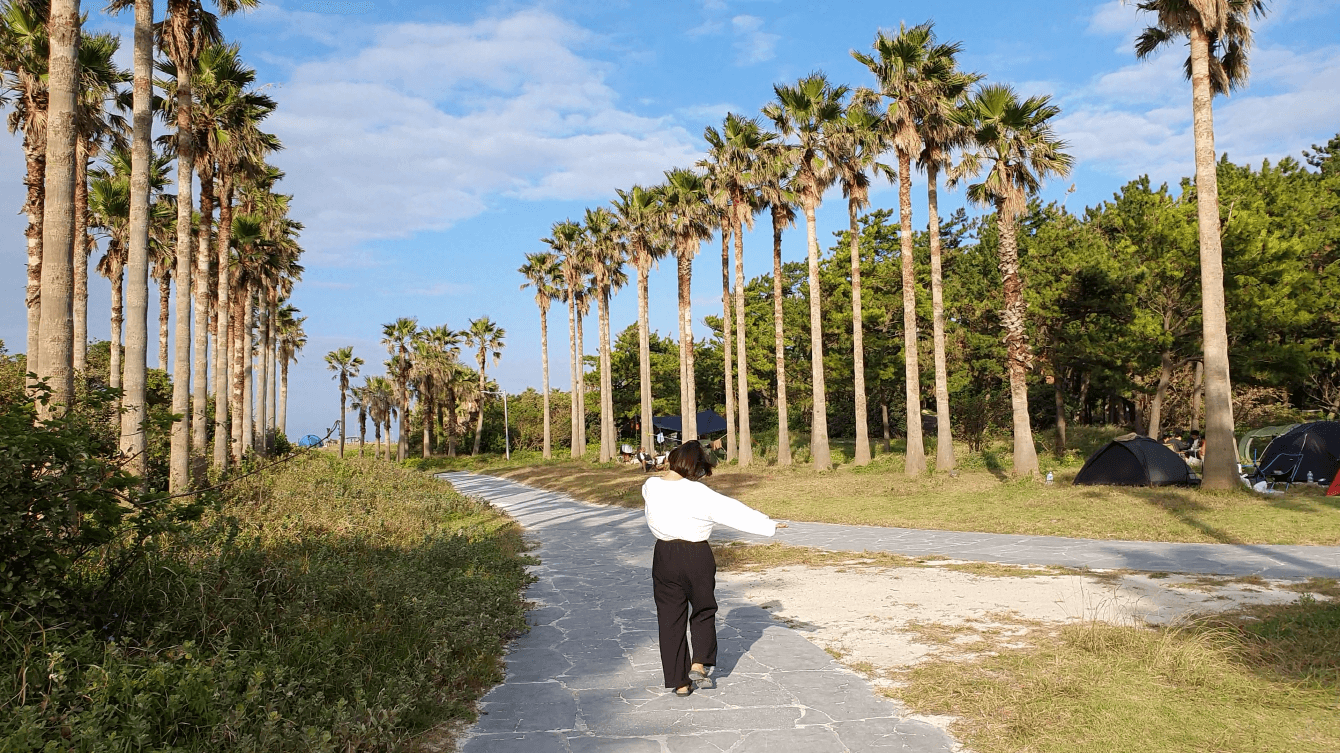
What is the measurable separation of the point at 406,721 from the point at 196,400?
19.0m

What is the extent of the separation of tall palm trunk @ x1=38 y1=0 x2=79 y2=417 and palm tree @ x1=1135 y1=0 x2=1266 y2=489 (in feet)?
67.2

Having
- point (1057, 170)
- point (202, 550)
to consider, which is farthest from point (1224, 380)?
point (202, 550)

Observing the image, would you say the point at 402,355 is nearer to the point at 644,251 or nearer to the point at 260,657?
the point at 644,251

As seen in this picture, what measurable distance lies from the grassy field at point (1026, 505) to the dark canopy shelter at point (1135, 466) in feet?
2.87

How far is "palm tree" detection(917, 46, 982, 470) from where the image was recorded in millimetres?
24234

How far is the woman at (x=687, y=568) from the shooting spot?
5531mm

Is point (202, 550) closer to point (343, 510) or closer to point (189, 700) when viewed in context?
point (189, 700)

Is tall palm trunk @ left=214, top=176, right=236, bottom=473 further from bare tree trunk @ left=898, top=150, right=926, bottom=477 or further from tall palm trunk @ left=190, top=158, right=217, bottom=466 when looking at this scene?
bare tree trunk @ left=898, top=150, right=926, bottom=477

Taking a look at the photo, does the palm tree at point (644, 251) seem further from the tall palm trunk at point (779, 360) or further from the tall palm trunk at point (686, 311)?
the tall palm trunk at point (779, 360)

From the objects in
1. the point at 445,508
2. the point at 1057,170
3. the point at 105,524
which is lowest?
the point at 445,508

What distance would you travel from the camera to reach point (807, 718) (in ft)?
16.2

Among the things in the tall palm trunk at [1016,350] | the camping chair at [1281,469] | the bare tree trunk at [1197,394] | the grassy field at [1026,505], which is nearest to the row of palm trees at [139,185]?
the grassy field at [1026,505]

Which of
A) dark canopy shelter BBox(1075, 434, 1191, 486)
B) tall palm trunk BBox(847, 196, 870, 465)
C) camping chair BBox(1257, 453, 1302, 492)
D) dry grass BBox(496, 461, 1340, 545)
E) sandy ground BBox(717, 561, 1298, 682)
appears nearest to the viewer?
sandy ground BBox(717, 561, 1298, 682)

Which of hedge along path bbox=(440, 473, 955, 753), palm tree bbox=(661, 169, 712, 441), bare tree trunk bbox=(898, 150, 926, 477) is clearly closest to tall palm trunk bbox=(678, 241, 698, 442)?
palm tree bbox=(661, 169, 712, 441)
